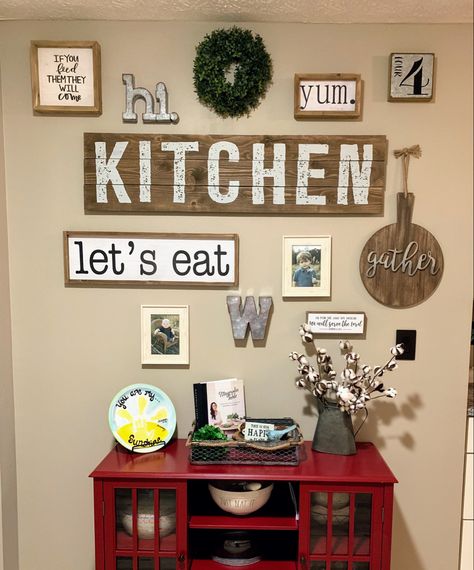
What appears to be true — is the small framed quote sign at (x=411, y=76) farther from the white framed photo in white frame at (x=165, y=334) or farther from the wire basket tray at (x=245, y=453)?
the wire basket tray at (x=245, y=453)

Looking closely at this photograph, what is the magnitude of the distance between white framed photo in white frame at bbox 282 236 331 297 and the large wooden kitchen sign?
0.11m

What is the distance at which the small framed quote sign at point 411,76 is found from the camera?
5.28 feet

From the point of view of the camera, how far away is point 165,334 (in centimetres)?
173

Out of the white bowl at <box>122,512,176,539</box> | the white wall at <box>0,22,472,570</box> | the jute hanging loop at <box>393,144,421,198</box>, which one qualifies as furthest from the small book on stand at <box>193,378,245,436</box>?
→ the jute hanging loop at <box>393,144,421,198</box>

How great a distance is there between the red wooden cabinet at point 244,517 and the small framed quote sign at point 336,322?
44 centimetres

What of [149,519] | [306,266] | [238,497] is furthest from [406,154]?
[149,519]

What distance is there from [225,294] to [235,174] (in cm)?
42

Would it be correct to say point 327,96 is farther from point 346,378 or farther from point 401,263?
point 346,378

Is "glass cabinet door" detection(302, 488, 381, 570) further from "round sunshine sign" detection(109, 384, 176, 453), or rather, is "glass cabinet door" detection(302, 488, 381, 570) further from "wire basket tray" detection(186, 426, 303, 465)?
"round sunshine sign" detection(109, 384, 176, 453)

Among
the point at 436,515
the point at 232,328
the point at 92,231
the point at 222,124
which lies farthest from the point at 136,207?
the point at 436,515

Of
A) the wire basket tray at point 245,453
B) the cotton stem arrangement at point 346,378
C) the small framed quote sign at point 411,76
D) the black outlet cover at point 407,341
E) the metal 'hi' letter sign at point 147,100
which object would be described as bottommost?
the wire basket tray at point 245,453

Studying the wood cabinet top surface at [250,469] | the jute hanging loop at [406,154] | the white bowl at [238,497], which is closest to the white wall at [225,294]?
the jute hanging loop at [406,154]

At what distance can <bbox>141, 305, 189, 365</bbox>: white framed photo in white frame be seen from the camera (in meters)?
1.72

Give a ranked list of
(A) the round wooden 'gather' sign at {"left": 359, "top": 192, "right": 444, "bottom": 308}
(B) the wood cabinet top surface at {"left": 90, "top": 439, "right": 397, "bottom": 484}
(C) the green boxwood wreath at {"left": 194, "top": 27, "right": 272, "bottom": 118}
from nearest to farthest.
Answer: (B) the wood cabinet top surface at {"left": 90, "top": 439, "right": 397, "bottom": 484}, (C) the green boxwood wreath at {"left": 194, "top": 27, "right": 272, "bottom": 118}, (A) the round wooden 'gather' sign at {"left": 359, "top": 192, "right": 444, "bottom": 308}
